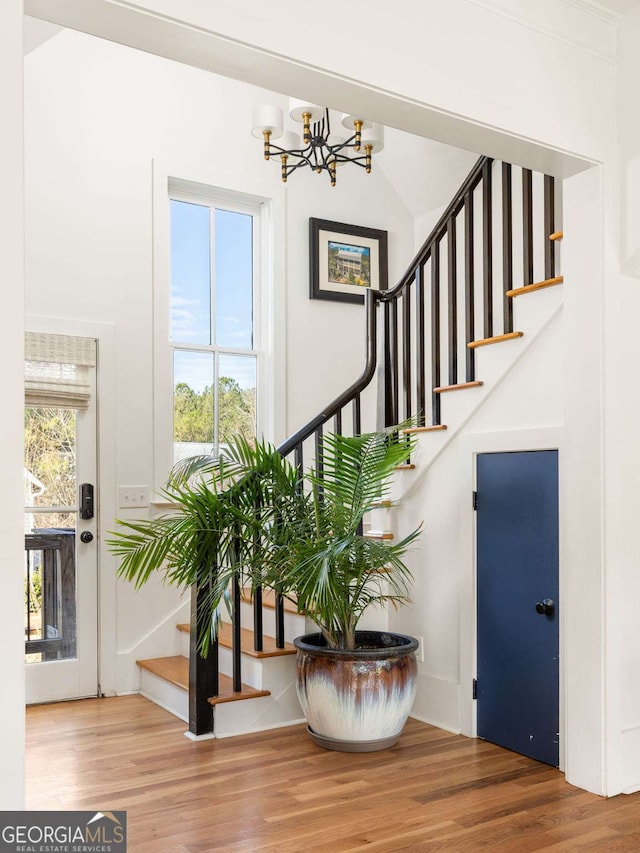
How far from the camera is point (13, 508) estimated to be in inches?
74.3

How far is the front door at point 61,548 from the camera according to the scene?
474 centimetres

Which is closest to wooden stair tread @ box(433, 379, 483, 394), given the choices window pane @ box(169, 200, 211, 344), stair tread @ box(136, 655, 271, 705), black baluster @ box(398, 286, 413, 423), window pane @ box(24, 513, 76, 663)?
black baluster @ box(398, 286, 413, 423)

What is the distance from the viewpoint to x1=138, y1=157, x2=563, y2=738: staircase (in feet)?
12.1

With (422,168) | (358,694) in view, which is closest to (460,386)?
(358,694)

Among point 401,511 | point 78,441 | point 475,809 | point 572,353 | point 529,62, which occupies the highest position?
point 529,62

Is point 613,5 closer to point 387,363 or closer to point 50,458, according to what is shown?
point 387,363

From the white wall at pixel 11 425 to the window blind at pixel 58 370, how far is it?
9.44 ft

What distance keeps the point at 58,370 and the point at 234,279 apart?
1405mm

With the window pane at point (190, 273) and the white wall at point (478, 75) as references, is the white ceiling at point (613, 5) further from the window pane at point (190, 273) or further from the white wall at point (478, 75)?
the window pane at point (190, 273)

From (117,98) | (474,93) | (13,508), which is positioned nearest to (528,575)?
(474,93)

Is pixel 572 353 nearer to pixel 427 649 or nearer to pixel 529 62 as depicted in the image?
pixel 529 62

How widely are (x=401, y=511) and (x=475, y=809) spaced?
165cm

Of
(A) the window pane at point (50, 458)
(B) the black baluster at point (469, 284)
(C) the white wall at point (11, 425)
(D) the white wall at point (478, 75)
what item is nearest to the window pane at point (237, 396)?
(A) the window pane at point (50, 458)

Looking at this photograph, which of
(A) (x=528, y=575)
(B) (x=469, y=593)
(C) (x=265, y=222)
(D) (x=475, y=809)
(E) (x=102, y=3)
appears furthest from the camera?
(C) (x=265, y=222)
